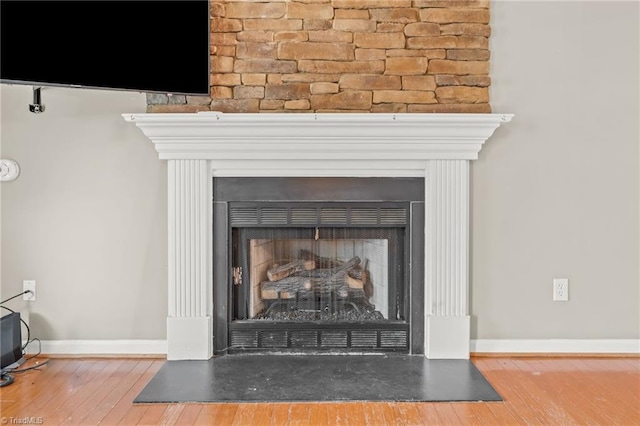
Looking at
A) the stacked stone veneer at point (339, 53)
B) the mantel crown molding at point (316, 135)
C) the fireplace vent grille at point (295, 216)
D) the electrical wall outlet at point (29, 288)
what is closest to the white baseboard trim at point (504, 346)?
the electrical wall outlet at point (29, 288)

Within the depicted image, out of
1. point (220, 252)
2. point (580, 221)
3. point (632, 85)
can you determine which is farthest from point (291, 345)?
point (632, 85)

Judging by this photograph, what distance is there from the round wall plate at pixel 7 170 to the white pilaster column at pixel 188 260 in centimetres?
84

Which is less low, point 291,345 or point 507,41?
point 507,41

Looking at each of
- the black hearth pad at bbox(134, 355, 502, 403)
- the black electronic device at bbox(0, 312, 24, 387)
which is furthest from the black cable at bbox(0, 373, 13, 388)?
the black hearth pad at bbox(134, 355, 502, 403)

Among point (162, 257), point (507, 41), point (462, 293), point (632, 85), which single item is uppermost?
point (507, 41)

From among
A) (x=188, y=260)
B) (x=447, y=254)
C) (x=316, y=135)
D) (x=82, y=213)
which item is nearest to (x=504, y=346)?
(x=447, y=254)

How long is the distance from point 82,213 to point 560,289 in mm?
2607

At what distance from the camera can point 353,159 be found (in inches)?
101

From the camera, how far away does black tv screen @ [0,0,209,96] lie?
206cm

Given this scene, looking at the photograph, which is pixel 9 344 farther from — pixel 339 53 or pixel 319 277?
pixel 339 53

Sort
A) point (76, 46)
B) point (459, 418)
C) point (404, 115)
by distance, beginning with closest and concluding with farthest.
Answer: point (459, 418), point (76, 46), point (404, 115)

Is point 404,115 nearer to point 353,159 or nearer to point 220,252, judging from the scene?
point 353,159

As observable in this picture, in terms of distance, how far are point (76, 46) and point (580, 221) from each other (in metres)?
2.65

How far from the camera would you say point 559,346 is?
8.71 ft
